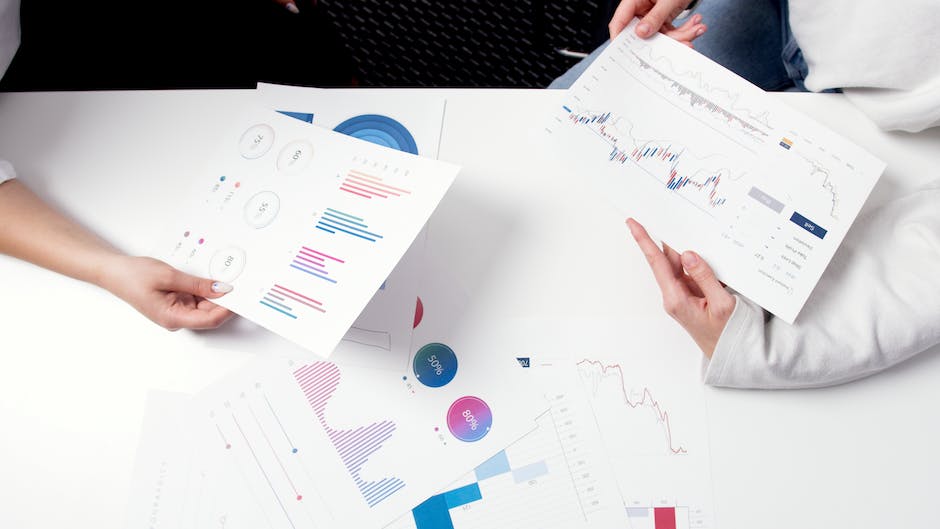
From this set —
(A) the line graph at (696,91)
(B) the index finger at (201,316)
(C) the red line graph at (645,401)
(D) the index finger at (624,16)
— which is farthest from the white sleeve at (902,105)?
(B) the index finger at (201,316)

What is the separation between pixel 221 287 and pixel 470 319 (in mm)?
258

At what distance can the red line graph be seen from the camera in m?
0.64

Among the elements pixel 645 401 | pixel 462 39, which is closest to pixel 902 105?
pixel 645 401

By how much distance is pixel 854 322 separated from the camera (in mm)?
628

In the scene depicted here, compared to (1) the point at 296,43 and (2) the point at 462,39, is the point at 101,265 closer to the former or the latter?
(1) the point at 296,43

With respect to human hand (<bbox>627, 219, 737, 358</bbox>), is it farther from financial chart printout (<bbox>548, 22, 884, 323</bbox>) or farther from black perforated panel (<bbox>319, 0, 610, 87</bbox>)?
black perforated panel (<bbox>319, 0, 610, 87</bbox>)

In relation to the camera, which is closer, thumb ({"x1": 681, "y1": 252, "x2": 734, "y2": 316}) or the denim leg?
thumb ({"x1": 681, "y1": 252, "x2": 734, "y2": 316})

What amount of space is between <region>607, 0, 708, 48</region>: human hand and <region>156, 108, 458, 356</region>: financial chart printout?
0.90ft

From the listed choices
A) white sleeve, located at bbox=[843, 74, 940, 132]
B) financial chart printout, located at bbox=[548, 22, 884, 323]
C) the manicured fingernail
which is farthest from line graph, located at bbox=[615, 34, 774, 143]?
the manicured fingernail

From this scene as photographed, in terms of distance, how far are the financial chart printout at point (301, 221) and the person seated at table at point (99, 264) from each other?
0.03 meters

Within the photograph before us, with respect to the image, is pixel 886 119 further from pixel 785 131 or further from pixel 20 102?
pixel 20 102

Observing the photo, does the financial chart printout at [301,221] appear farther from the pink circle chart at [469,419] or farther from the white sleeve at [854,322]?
the white sleeve at [854,322]

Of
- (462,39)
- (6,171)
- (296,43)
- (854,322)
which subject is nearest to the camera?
(854,322)

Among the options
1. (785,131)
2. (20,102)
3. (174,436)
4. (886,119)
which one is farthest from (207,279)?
(886,119)
